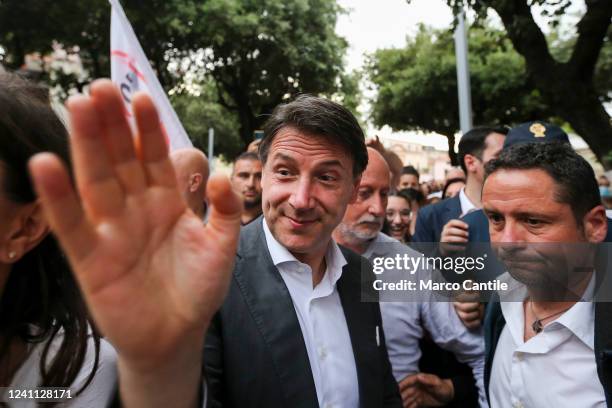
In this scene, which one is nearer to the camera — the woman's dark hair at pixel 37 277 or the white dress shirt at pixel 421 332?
the woman's dark hair at pixel 37 277

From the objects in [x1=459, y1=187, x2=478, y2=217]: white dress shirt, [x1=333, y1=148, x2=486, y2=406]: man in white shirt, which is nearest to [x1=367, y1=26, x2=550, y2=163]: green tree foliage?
[x1=459, y1=187, x2=478, y2=217]: white dress shirt

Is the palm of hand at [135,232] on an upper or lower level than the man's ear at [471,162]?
lower

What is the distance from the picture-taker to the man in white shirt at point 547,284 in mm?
1497

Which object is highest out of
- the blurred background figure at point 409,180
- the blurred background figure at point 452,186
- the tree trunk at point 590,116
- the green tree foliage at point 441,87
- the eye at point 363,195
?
the green tree foliage at point 441,87

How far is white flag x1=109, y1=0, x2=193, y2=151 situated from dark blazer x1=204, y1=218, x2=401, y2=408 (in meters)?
2.19

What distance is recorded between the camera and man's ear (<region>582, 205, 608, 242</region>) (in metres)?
1.67

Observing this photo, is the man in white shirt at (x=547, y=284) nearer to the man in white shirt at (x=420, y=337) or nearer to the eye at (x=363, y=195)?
the man in white shirt at (x=420, y=337)

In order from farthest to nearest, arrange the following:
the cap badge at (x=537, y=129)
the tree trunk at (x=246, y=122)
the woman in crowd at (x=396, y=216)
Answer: the tree trunk at (x=246, y=122), the woman in crowd at (x=396, y=216), the cap badge at (x=537, y=129)

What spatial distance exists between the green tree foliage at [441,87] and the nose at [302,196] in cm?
1459

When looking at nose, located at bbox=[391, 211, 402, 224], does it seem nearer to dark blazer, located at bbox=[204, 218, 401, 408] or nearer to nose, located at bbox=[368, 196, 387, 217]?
nose, located at bbox=[368, 196, 387, 217]

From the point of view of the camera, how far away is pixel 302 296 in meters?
1.68

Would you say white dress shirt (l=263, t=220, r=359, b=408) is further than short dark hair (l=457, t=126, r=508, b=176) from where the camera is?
No

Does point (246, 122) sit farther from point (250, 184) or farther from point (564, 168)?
point (564, 168)

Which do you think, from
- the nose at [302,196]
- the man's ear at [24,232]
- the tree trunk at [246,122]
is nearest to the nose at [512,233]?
→ the nose at [302,196]
